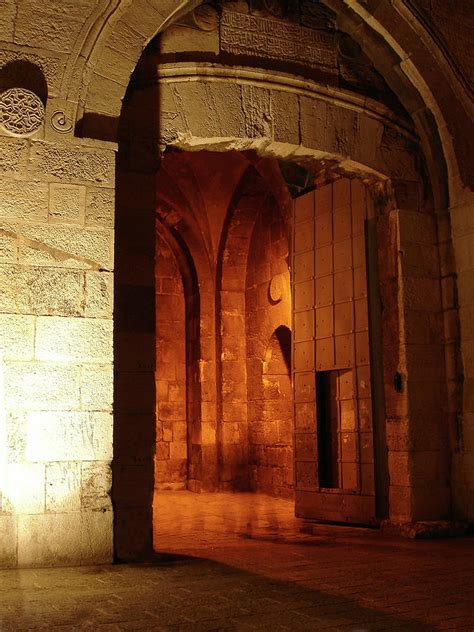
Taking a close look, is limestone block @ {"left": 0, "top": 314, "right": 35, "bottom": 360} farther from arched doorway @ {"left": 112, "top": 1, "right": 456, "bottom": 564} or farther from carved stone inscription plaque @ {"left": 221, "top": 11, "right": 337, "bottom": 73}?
carved stone inscription plaque @ {"left": 221, "top": 11, "right": 337, "bottom": 73}

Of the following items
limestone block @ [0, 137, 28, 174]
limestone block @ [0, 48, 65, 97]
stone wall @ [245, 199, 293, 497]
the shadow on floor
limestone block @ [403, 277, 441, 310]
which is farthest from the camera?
stone wall @ [245, 199, 293, 497]

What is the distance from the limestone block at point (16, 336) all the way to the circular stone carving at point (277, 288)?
633cm

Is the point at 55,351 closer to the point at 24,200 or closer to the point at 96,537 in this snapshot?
A: the point at 24,200

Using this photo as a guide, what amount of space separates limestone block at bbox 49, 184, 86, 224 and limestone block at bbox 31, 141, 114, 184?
0.21 ft

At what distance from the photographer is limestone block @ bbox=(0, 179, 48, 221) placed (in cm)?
479

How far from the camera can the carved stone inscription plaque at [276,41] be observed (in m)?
6.17

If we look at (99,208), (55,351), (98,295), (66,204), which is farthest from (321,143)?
(55,351)

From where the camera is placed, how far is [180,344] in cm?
1248

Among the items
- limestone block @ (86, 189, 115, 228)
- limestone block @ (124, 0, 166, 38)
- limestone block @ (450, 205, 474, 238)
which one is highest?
limestone block @ (124, 0, 166, 38)

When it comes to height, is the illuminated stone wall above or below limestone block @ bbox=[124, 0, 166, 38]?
below

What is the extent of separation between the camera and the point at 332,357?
7414 millimetres

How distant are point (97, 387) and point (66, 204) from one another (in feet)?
3.90

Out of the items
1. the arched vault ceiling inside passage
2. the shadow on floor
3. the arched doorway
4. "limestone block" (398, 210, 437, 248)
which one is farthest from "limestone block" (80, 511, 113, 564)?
"limestone block" (398, 210, 437, 248)

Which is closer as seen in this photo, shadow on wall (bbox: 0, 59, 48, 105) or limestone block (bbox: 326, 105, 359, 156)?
shadow on wall (bbox: 0, 59, 48, 105)
